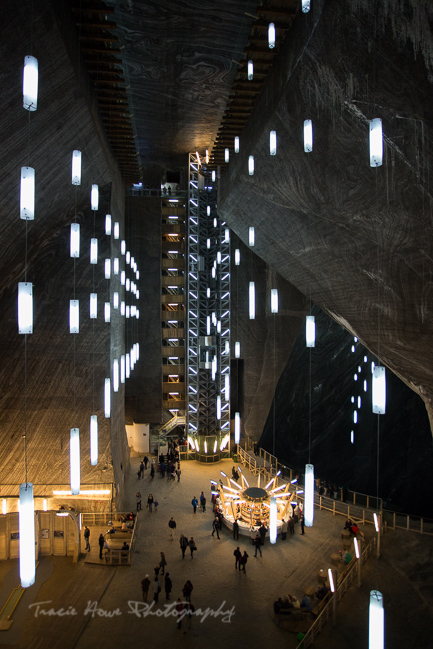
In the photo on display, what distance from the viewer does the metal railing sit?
27.8ft

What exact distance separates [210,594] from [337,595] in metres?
2.76

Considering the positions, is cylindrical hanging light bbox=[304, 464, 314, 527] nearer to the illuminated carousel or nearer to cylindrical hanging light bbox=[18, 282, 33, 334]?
the illuminated carousel

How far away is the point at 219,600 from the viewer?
974 cm

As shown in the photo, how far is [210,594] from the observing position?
997 cm

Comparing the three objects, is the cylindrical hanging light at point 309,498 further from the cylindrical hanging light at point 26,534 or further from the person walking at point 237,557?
the cylindrical hanging light at point 26,534

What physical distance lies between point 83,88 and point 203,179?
1290 cm

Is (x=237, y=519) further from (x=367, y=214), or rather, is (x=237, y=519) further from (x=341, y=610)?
(x=367, y=214)

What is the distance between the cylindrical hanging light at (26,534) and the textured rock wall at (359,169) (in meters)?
6.72

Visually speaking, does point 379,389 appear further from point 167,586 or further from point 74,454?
point 167,586

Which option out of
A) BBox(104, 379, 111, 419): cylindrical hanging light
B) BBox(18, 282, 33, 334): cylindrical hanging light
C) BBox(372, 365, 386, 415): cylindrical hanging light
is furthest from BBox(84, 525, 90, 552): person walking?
BBox(372, 365, 386, 415): cylindrical hanging light

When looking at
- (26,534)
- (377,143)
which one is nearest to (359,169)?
(377,143)

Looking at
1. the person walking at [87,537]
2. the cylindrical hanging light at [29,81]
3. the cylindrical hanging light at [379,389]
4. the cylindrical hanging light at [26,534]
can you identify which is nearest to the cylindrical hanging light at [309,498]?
the cylindrical hanging light at [379,389]

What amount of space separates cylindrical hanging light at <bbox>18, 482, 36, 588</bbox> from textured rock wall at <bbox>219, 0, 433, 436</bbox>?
6717 mm

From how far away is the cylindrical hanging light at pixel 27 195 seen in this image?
5.41 m
